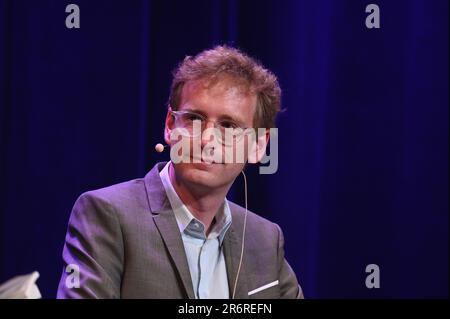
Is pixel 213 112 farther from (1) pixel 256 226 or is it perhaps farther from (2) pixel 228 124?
(1) pixel 256 226

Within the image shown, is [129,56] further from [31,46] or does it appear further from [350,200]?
[350,200]

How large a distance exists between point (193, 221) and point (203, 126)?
25 centimetres

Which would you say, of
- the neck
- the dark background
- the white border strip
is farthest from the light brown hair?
the dark background

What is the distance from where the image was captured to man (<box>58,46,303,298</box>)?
156 cm

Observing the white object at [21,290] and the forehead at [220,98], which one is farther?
the forehead at [220,98]

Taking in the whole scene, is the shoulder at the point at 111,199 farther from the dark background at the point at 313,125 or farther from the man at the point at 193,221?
the dark background at the point at 313,125

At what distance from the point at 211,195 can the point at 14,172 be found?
98 centimetres

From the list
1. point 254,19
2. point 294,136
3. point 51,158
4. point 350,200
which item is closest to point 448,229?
point 350,200

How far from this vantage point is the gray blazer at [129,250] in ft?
4.96

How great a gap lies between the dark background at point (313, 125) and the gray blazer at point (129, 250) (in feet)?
2.57

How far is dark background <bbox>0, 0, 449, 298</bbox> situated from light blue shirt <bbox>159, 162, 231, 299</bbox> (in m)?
0.79

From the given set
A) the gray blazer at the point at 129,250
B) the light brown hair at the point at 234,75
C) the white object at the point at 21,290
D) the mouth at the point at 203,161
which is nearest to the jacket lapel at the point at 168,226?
the gray blazer at the point at 129,250

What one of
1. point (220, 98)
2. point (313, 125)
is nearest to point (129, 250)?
point (220, 98)

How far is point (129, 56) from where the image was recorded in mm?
2480
